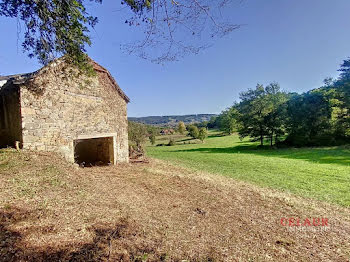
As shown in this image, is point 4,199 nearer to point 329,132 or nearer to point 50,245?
point 50,245

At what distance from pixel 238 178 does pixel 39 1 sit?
10.1 metres

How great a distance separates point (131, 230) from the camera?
3955 millimetres

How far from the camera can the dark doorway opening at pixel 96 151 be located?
446 inches

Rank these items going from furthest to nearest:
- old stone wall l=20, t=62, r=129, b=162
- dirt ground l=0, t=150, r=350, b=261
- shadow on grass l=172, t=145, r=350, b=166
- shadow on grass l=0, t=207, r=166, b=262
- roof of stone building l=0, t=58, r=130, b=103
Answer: shadow on grass l=172, t=145, r=350, b=166 → old stone wall l=20, t=62, r=129, b=162 → roof of stone building l=0, t=58, r=130, b=103 → dirt ground l=0, t=150, r=350, b=261 → shadow on grass l=0, t=207, r=166, b=262

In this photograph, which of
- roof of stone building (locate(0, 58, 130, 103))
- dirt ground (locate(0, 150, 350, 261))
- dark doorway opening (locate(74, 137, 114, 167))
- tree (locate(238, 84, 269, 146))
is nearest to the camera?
dirt ground (locate(0, 150, 350, 261))

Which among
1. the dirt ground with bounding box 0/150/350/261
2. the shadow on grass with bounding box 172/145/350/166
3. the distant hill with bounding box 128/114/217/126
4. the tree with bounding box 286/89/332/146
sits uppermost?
the distant hill with bounding box 128/114/217/126

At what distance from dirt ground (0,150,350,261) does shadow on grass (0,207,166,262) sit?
14mm

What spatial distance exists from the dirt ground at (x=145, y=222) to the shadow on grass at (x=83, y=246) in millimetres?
14

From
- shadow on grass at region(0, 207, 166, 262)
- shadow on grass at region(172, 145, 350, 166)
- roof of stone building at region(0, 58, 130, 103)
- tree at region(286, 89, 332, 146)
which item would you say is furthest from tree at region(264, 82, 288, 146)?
shadow on grass at region(0, 207, 166, 262)

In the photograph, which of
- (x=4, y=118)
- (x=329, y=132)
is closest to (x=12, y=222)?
(x=4, y=118)

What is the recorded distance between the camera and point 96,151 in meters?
12.2

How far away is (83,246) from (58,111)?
23.2ft

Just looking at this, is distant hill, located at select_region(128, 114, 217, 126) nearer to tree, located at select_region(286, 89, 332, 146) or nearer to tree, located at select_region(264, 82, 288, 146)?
tree, located at select_region(264, 82, 288, 146)

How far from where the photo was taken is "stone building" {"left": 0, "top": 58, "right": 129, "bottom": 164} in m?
7.29
